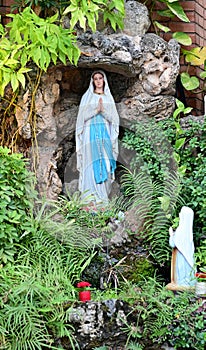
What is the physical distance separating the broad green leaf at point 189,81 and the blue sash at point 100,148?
1198 mm

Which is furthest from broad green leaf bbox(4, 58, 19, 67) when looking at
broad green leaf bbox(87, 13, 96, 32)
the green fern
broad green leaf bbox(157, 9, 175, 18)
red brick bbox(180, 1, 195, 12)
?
red brick bbox(180, 1, 195, 12)

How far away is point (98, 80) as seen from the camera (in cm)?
592

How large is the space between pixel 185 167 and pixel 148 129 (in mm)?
498

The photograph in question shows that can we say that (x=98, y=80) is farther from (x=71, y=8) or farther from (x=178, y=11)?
(x=178, y=11)

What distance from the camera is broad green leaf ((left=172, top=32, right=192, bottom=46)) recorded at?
6695mm

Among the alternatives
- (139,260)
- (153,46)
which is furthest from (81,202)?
(153,46)

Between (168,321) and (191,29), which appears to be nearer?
(168,321)

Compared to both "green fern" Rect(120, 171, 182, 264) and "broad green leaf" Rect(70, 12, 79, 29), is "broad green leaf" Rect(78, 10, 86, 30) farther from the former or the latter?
"green fern" Rect(120, 171, 182, 264)

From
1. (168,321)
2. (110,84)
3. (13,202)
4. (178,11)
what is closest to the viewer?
(168,321)

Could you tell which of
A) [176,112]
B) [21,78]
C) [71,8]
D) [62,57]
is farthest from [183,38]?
[21,78]

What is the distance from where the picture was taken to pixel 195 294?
4957mm

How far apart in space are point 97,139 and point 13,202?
107 centimetres

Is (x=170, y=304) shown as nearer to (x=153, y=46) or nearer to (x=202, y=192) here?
(x=202, y=192)

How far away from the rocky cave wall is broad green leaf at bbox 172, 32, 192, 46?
0.41 m
